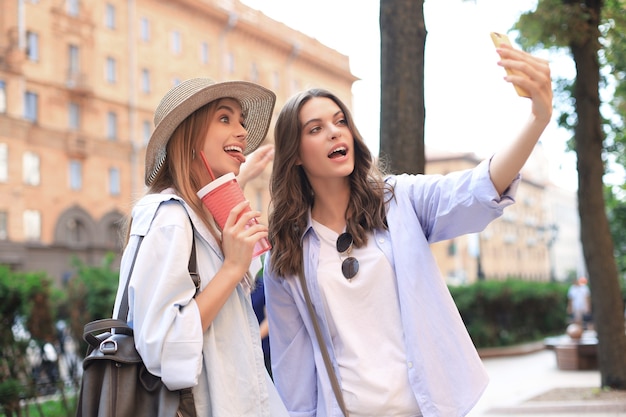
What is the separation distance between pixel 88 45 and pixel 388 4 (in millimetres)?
36387

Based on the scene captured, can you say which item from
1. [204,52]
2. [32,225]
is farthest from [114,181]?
[204,52]

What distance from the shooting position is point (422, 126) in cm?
A: 474

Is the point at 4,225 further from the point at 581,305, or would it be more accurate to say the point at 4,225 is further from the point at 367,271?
the point at 367,271

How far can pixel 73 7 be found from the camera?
38.4 m

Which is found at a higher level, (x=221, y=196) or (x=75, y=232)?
(x=221, y=196)

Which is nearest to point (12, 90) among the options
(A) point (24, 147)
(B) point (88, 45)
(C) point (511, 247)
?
(A) point (24, 147)

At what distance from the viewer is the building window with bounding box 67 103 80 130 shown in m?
38.6

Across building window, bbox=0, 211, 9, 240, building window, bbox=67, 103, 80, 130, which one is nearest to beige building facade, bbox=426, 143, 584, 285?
building window, bbox=67, 103, 80, 130

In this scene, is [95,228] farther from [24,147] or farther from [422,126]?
[422,126]

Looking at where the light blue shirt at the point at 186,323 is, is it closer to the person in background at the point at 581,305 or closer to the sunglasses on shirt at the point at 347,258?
the sunglasses on shirt at the point at 347,258

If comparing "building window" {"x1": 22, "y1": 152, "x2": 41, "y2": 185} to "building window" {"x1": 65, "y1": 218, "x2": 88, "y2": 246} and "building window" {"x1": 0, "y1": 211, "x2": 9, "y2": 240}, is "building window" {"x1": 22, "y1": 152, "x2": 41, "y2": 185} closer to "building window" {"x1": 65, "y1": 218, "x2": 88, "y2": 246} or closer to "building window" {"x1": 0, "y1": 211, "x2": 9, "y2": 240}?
"building window" {"x1": 0, "y1": 211, "x2": 9, "y2": 240}

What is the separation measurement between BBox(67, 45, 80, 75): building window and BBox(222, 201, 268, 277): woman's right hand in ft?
124

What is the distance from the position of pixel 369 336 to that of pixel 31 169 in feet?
117

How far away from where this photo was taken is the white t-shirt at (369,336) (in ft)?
8.78
